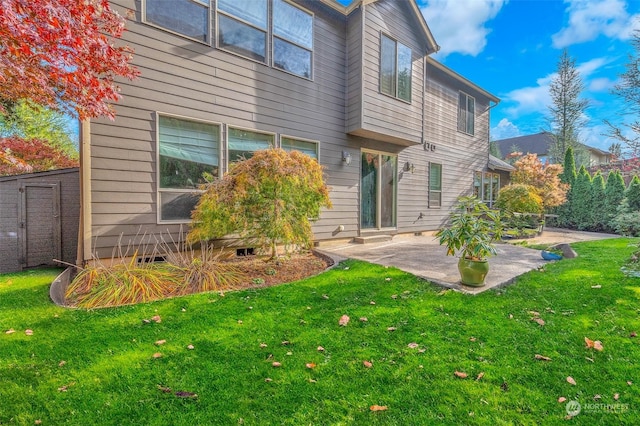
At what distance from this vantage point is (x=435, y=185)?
1021 centimetres

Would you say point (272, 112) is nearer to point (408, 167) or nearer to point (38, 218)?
point (408, 167)

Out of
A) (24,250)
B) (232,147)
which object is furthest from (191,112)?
(24,250)

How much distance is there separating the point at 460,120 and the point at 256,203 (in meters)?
9.73

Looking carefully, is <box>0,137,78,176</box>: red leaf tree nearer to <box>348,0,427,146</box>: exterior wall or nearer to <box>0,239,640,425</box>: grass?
<box>0,239,640,425</box>: grass

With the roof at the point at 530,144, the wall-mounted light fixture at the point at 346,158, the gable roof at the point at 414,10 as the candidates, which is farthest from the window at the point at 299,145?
the roof at the point at 530,144

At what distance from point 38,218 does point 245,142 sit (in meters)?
4.32

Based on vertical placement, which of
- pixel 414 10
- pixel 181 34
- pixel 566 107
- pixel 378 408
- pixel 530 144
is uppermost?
pixel 566 107

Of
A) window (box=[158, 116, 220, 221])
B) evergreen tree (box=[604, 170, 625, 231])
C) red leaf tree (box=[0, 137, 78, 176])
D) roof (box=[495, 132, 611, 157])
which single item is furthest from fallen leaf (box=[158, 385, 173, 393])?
roof (box=[495, 132, 611, 157])

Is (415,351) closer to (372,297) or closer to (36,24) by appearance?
(372,297)

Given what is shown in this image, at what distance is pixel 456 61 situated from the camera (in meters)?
18.0

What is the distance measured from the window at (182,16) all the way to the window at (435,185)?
304 inches

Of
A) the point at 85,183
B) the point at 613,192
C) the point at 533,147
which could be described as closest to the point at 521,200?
the point at 613,192

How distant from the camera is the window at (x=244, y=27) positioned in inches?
219

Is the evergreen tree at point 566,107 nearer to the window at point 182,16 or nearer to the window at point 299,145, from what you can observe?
the window at point 299,145
